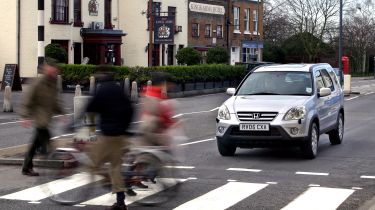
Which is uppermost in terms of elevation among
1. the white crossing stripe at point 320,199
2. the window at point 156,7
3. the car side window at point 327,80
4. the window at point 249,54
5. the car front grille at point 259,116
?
the window at point 156,7

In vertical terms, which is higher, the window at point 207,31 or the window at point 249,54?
the window at point 207,31

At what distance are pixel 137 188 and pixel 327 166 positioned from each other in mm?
4286

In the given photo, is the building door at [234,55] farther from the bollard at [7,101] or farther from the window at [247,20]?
the bollard at [7,101]

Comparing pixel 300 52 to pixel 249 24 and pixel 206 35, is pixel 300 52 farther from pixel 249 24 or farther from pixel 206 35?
pixel 206 35

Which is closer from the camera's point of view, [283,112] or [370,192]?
[370,192]

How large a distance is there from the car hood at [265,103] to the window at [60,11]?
27400mm

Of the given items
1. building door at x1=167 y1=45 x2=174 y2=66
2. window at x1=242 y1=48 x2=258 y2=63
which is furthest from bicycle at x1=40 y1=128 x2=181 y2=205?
window at x1=242 y1=48 x2=258 y2=63

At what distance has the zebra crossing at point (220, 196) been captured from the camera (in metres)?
8.58

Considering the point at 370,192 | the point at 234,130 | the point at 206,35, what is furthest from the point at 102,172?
the point at 206,35

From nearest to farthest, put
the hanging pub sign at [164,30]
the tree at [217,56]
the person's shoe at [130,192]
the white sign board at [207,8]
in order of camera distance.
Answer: the person's shoe at [130,192] → the hanging pub sign at [164,30] → the tree at [217,56] → the white sign board at [207,8]

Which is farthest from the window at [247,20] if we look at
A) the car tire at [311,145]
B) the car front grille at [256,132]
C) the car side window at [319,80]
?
the car front grille at [256,132]

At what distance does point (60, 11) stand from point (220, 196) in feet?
105

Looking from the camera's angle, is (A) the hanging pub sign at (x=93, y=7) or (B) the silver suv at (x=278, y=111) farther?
(A) the hanging pub sign at (x=93, y=7)

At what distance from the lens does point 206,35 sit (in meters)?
54.8
